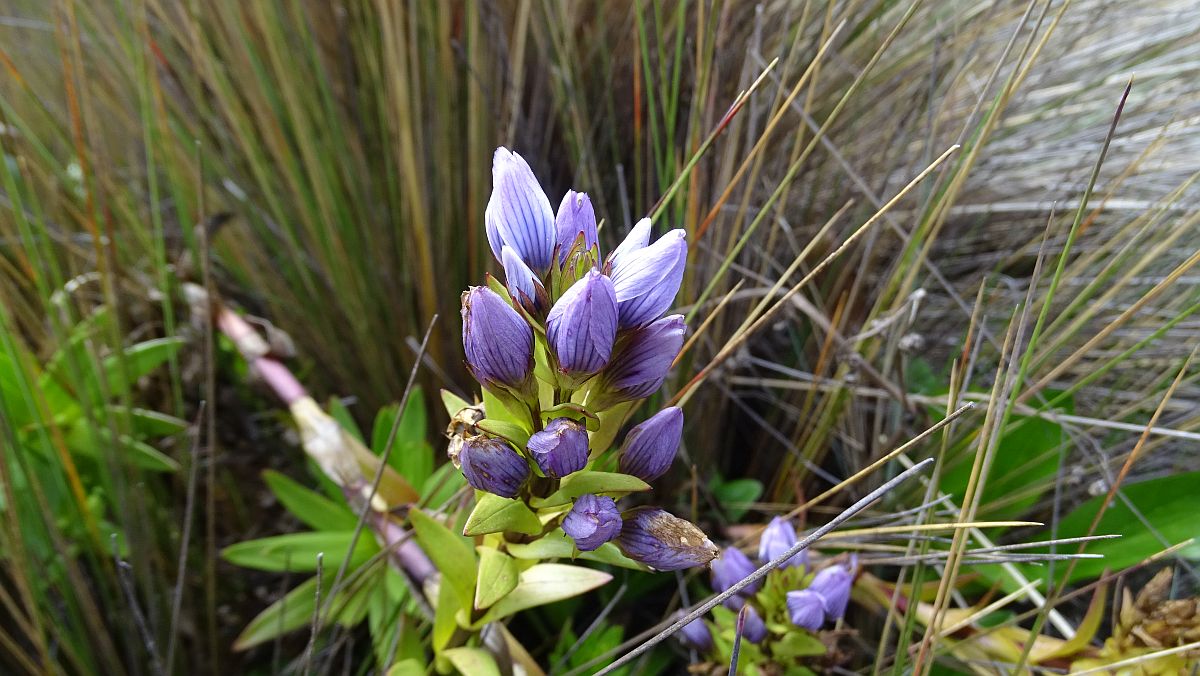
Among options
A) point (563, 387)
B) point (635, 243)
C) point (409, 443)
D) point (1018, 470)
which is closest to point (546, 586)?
point (563, 387)

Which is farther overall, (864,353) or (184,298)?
(184,298)

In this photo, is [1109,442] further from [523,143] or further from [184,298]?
[184,298]

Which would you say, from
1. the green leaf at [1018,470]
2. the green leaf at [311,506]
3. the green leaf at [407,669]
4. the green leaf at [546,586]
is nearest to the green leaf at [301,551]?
the green leaf at [311,506]

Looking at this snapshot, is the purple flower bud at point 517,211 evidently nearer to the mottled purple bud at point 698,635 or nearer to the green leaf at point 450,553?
the green leaf at point 450,553

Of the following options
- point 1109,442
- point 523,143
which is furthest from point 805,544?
point 523,143

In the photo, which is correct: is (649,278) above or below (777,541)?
above

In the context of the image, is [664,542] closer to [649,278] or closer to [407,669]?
[649,278]

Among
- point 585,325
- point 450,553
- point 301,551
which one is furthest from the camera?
point 301,551
